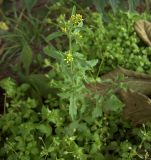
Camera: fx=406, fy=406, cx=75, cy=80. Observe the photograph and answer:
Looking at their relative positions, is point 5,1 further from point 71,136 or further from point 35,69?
point 71,136

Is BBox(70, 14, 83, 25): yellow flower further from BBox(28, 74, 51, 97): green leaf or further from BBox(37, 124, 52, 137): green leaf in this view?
BBox(28, 74, 51, 97): green leaf

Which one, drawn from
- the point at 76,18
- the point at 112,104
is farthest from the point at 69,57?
the point at 112,104

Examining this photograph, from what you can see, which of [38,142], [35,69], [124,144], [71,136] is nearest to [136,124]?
[124,144]

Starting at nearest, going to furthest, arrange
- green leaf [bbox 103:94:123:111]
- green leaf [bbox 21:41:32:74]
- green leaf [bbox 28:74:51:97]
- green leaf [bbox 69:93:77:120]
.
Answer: green leaf [bbox 69:93:77:120], green leaf [bbox 103:94:123:111], green leaf [bbox 28:74:51:97], green leaf [bbox 21:41:32:74]

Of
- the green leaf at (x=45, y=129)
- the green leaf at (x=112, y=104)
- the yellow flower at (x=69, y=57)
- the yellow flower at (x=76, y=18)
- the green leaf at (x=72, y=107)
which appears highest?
the yellow flower at (x=76, y=18)

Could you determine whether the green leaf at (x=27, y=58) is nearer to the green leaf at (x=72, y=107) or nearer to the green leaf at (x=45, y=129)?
the green leaf at (x=45, y=129)

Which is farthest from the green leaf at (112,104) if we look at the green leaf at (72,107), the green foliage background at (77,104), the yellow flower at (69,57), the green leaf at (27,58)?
the green leaf at (27,58)

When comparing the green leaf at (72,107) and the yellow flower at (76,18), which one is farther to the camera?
the green leaf at (72,107)

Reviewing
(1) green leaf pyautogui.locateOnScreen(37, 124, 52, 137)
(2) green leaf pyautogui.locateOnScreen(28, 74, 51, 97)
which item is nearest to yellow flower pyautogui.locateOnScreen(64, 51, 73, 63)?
(1) green leaf pyautogui.locateOnScreen(37, 124, 52, 137)

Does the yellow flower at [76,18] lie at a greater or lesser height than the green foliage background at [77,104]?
greater

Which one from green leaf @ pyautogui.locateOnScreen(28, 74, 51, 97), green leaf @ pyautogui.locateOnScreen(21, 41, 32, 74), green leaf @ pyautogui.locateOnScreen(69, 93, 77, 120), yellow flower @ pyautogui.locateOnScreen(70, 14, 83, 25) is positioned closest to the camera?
yellow flower @ pyautogui.locateOnScreen(70, 14, 83, 25)

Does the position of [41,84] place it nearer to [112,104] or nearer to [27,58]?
[27,58]
